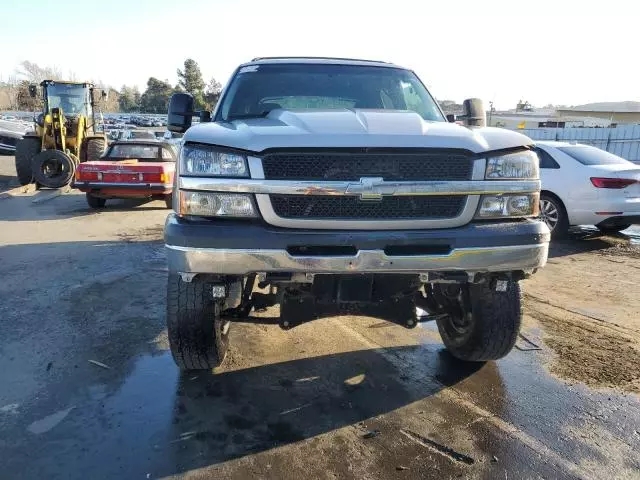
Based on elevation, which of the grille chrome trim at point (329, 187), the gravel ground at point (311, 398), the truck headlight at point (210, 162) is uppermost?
the truck headlight at point (210, 162)

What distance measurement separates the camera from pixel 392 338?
4.39 metres

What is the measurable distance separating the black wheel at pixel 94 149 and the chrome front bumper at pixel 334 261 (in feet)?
44.1

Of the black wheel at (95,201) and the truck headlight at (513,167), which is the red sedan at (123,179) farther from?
the truck headlight at (513,167)

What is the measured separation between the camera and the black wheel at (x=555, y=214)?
8133mm

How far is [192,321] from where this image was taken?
3176 mm

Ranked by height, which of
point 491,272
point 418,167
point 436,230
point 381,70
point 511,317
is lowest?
point 511,317

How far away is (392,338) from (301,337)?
75cm

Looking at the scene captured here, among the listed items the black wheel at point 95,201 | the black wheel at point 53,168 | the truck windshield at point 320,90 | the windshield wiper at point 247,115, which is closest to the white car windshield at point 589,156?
the truck windshield at point 320,90

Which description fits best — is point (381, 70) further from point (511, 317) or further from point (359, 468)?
point (359, 468)

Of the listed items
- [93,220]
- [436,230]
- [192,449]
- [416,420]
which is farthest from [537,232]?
[93,220]

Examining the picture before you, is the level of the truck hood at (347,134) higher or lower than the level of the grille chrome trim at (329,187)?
higher

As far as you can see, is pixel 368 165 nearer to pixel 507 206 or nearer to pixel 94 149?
pixel 507 206

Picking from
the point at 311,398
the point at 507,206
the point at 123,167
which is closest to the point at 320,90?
the point at 507,206

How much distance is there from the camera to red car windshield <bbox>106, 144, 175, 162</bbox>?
37.4ft
